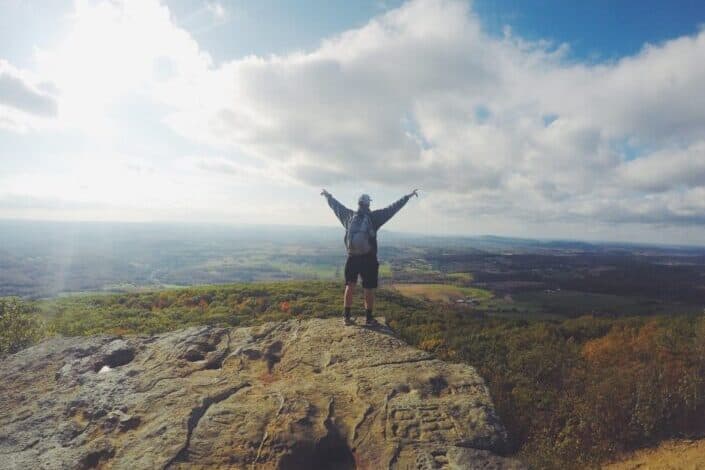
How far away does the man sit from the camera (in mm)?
9656

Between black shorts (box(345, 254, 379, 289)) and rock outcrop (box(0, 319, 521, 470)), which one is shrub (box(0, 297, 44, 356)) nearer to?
rock outcrop (box(0, 319, 521, 470))

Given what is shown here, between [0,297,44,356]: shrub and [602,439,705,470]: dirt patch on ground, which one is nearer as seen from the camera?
[602,439,705,470]: dirt patch on ground

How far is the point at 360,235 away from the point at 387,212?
41.5 inches

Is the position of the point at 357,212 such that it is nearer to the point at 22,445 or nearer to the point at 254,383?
the point at 254,383

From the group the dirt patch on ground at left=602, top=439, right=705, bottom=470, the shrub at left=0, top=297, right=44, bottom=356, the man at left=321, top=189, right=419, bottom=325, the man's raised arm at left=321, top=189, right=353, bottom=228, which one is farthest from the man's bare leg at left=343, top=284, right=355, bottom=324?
the shrub at left=0, top=297, right=44, bottom=356

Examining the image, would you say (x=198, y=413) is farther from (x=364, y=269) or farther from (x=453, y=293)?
(x=453, y=293)

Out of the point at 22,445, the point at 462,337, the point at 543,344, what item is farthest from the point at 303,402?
the point at 543,344

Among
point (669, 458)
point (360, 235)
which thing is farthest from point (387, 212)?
point (669, 458)

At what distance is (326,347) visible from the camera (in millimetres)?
8797

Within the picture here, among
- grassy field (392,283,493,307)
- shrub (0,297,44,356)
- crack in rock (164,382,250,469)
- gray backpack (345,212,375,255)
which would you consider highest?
gray backpack (345,212,375,255)

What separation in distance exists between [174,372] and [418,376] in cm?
504

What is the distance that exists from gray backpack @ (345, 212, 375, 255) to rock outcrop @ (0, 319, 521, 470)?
83.2 inches

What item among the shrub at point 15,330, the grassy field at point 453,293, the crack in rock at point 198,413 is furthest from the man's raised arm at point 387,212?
the grassy field at point 453,293

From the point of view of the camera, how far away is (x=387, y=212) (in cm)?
1007
